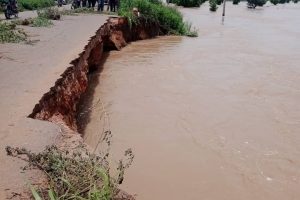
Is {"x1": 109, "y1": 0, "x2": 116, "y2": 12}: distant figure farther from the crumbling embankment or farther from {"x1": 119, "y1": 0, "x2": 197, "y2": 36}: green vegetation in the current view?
the crumbling embankment

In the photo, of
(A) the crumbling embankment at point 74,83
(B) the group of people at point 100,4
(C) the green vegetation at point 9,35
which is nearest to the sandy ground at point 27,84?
(A) the crumbling embankment at point 74,83

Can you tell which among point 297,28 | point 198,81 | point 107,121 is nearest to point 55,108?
point 107,121

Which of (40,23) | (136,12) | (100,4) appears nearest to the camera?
(40,23)

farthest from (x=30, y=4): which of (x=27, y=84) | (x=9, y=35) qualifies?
(x=27, y=84)

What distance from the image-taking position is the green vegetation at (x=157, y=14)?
18263mm

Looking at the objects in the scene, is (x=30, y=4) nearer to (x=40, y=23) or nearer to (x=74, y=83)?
(x=40, y=23)

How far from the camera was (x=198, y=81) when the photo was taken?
37.7 feet

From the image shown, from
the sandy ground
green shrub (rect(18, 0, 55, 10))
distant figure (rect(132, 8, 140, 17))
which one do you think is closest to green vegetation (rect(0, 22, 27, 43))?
the sandy ground

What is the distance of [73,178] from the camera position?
3.42 m

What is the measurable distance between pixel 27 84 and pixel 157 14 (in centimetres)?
1402

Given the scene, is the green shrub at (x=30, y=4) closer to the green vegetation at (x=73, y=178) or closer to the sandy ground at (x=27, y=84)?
the sandy ground at (x=27, y=84)

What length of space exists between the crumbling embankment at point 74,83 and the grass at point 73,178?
167cm

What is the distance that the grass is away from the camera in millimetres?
3135

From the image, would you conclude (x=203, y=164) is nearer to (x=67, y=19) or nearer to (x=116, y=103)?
(x=116, y=103)
